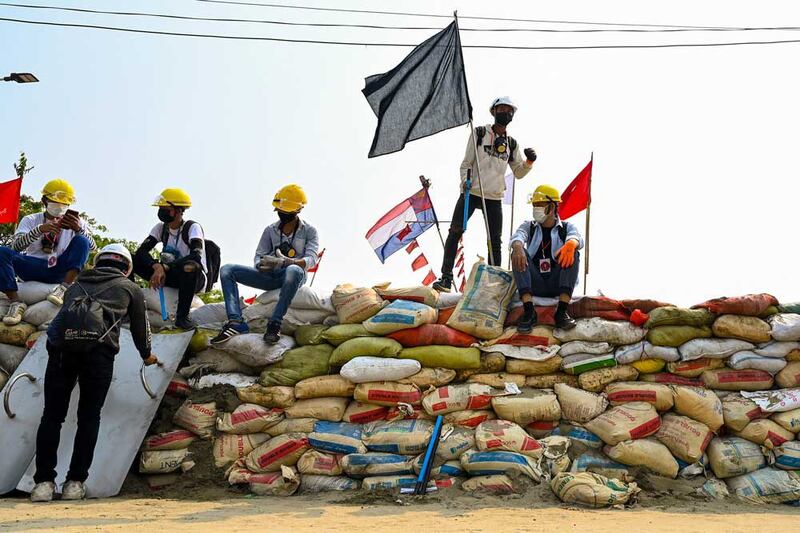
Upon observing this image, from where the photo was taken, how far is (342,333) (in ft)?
20.9

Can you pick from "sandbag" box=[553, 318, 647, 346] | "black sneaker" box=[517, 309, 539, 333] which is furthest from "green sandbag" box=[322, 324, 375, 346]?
"sandbag" box=[553, 318, 647, 346]

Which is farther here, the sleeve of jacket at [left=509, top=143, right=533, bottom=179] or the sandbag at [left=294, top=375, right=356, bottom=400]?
the sleeve of jacket at [left=509, top=143, right=533, bottom=179]

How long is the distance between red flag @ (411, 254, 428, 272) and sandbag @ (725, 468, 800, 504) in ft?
22.6

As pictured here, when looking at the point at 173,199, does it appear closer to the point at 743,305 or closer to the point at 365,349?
the point at 365,349

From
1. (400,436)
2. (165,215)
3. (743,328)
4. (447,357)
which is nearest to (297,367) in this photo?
(400,436)

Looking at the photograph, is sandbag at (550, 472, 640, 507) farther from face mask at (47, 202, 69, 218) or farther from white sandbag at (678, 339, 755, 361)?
face mask at (47, 202, 69, 218)

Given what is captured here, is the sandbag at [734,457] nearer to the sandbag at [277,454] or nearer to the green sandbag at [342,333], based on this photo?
the green sandbag at [342,333]

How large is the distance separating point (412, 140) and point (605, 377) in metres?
2.93

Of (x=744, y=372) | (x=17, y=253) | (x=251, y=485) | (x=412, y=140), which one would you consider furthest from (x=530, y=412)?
(x=17, y=253)

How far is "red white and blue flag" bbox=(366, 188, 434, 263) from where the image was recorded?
11.7 meters

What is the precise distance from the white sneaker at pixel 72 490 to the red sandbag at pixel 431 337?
2452mm

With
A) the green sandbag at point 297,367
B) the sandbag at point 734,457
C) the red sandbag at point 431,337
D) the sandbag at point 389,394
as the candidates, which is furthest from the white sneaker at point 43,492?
the sandbag at point 734,457

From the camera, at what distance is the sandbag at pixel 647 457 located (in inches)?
220

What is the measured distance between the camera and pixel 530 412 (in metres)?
5.83
